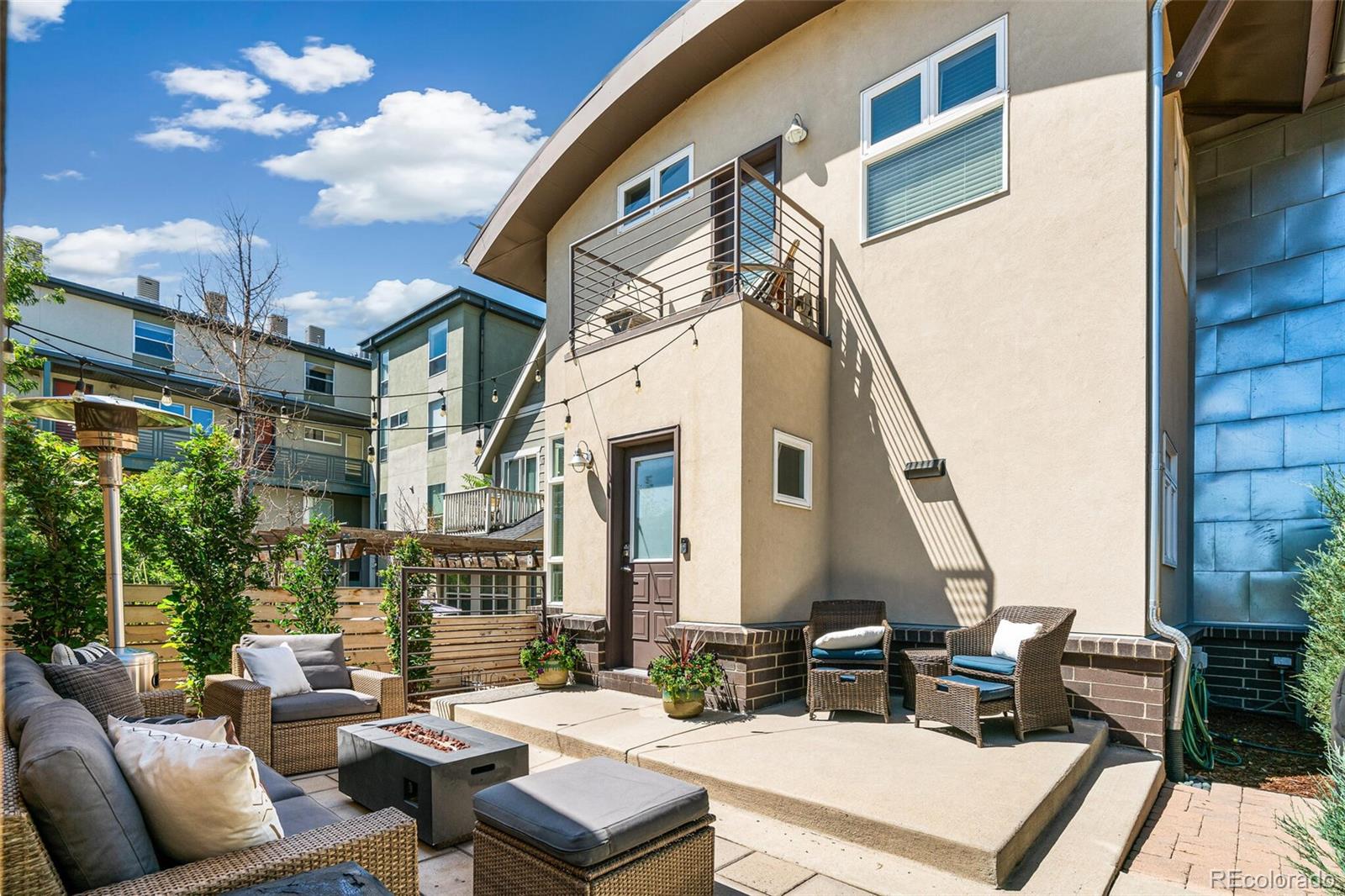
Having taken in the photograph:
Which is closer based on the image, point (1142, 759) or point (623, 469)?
point (1142, 759)

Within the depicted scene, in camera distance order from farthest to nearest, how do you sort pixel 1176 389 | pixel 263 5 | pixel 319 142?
pixel 319 142, pixel 1176 389, pixel 263 5

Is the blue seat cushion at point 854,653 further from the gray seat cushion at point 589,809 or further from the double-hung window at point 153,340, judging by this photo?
the double-hung window at point 153,340

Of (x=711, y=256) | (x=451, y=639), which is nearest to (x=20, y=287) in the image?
(x=451, y=639)

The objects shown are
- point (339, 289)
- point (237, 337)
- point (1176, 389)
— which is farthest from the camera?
point (339, 289)

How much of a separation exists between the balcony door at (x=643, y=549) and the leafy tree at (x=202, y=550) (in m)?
3.32

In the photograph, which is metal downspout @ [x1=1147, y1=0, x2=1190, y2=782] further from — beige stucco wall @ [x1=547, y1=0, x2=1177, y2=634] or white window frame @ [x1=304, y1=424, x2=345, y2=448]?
white window frame @ [x1=304, y1=424, x2=345, y2=448]

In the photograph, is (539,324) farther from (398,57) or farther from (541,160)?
(398,57)

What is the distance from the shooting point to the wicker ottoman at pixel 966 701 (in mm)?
5180

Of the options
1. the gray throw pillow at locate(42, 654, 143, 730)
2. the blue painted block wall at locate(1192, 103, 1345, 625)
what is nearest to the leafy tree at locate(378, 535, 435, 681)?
the gray throw pillow at locate(42, 654, 143, 730)

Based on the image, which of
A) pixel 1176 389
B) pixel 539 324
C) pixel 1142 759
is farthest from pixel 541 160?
pixel 539 324

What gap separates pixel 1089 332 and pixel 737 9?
5.00 metres

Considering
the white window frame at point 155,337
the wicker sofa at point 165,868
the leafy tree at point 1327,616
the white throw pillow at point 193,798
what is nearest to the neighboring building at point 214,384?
the white window frame at point 155,337

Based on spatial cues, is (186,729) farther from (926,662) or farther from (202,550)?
(926,662)

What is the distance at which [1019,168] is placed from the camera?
659cm
